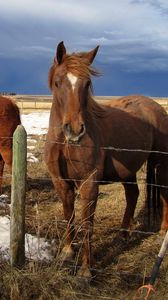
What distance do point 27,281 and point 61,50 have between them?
7.86ft

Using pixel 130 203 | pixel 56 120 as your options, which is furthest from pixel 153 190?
pixel 56 120

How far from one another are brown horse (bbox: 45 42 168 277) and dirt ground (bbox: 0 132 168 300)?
0.23 metres

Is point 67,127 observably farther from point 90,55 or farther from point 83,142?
point 90,55

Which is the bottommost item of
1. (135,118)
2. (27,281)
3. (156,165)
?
(27,281)

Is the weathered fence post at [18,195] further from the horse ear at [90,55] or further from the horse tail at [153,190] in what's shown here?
the horse tail at [153,190]

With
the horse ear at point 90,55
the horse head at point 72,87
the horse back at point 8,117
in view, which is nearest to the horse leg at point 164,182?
the horse head at point 72,87

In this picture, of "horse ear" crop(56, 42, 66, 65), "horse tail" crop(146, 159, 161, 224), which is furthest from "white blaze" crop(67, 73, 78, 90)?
"horse tail" crop(146, 159, 161, 224)

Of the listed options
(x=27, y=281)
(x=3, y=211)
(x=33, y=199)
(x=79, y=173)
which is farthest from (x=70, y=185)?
(x=33, y=199)

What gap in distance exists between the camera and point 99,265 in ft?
16.9

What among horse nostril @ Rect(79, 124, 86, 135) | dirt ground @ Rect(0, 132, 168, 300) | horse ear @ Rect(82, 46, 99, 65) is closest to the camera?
dirt ground @ Rect(0, 132, 168, 300)

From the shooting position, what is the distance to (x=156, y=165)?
6684 mm

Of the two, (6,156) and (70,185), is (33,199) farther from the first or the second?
(70,185)

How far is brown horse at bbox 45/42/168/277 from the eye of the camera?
15.1 feet

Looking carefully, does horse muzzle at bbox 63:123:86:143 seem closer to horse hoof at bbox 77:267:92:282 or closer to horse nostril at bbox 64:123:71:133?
horse nostril at bbox 64:123:71:133
